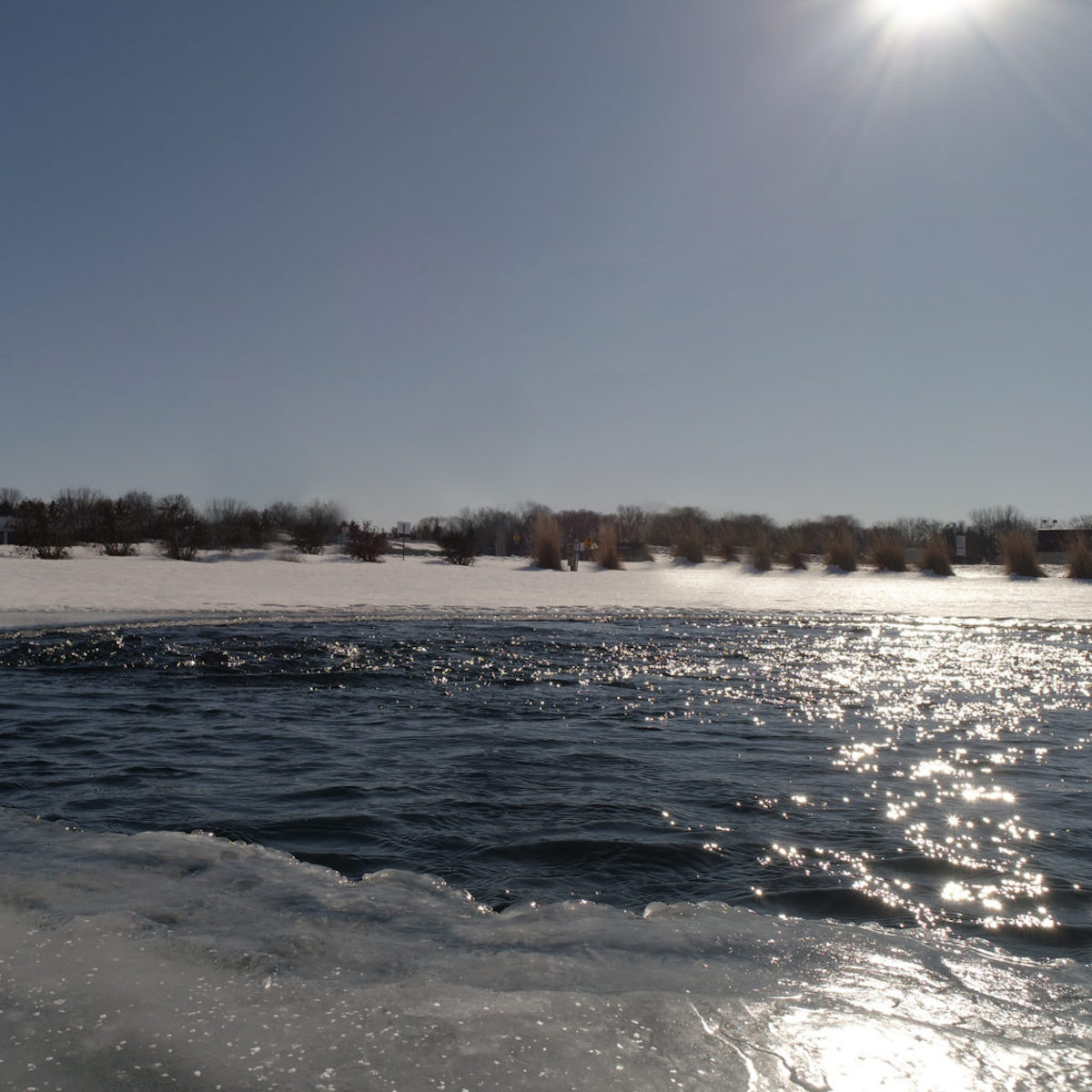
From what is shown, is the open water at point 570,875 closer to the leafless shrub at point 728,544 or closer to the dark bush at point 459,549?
the dark bush at point 459,549

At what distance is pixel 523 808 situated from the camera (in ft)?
11.7

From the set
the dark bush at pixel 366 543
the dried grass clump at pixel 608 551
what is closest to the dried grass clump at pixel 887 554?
the dried grass clump at pixel 608 551

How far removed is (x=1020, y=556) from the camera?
20328 mm

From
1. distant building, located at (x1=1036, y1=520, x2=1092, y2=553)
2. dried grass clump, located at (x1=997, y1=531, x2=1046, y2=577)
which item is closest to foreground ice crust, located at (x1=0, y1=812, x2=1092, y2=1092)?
dried grass clump, located at (x1=997, y1=531, x2=1046, y2=577)

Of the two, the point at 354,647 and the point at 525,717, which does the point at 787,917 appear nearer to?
the point at 525,717

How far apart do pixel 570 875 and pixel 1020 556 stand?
66.8 feet

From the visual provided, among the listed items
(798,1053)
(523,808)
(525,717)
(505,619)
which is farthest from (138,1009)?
(505,619)

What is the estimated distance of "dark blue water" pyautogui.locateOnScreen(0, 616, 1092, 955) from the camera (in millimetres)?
2850

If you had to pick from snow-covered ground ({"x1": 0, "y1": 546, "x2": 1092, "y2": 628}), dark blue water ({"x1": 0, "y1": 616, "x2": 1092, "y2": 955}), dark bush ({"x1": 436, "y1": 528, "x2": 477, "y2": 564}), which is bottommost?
dark blue water ({"x1": 0, "y1": 616, "x2": 1092, "y2": 955})

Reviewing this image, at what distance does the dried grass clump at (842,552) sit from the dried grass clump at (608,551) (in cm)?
537

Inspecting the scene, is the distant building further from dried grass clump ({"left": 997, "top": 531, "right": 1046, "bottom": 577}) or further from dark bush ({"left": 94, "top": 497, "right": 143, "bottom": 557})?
Result: dark bush ({"left": 94, "top": 497, "right": 143, "bottom": 557})

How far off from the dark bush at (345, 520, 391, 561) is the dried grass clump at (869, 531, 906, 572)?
12.9 metres

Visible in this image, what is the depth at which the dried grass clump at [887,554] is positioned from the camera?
73.5 feet

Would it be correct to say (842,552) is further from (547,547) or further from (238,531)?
(238,531)
